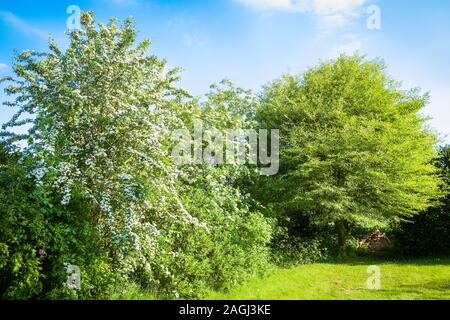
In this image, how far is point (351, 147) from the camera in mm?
15547

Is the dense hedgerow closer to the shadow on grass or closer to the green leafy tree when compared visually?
the green leafy tree

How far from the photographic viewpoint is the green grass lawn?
934cm

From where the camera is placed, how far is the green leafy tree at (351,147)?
51.0 feet

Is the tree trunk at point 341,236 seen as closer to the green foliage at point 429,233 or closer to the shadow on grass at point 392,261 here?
the shadow on grass at point 392,261

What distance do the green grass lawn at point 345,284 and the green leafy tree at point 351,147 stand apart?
96.3 inches

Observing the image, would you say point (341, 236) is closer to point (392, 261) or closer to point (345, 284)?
point (392, 261)

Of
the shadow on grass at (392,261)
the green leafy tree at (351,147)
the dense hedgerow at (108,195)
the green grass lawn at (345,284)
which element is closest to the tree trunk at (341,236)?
the green leafy tree at (351,147)

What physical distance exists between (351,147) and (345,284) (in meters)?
6.46

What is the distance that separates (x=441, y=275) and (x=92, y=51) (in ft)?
43.2

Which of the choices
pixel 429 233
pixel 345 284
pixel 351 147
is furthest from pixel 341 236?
pixel 345 284

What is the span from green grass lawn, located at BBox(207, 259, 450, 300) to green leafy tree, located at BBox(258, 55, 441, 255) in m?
2.45

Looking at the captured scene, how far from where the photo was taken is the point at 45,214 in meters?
6.89

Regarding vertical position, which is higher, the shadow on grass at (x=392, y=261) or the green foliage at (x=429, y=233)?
the green foliage at (x=429, y=233)
